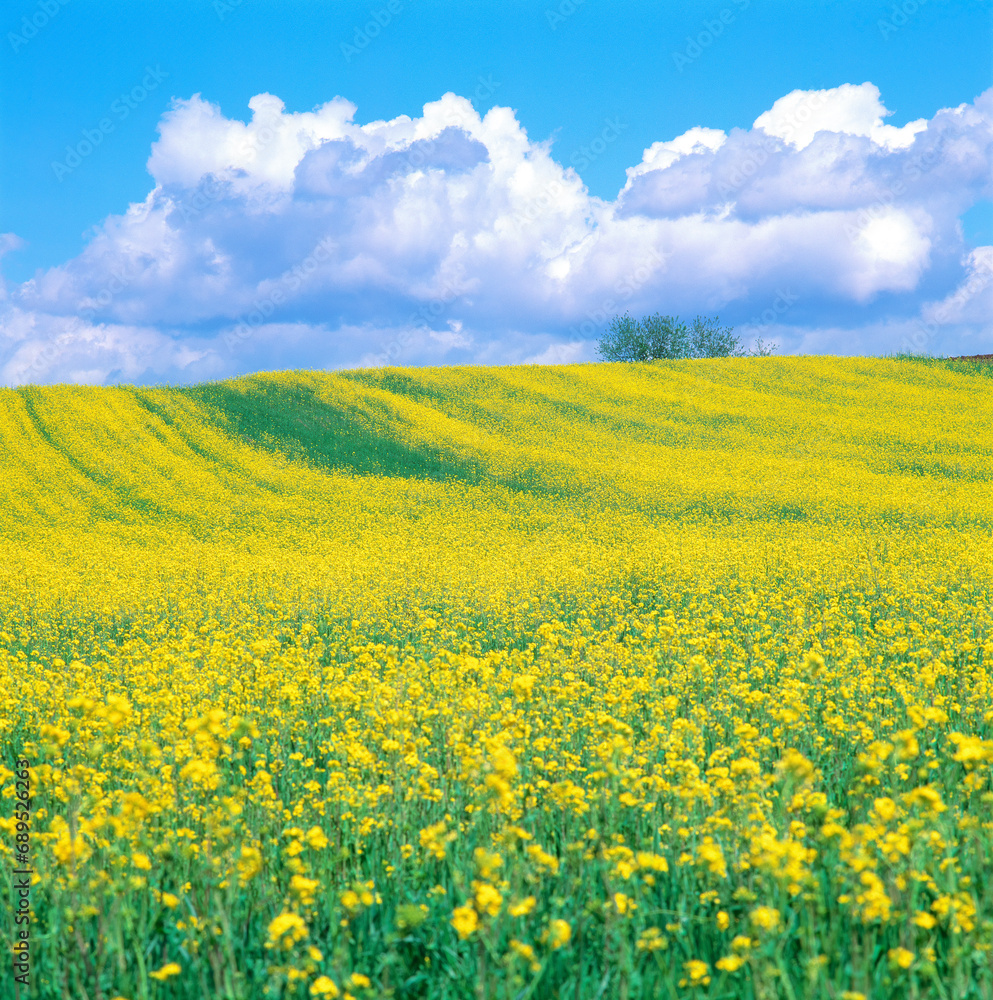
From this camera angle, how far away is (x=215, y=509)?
82.7 feet

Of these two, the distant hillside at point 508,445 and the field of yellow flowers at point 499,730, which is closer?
the field of yellow flowers at point 499,730

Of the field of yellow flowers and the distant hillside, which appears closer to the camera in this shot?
the field of yellow flowers

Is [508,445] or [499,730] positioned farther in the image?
[508,445]

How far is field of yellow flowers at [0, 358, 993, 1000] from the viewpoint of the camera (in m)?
3.41

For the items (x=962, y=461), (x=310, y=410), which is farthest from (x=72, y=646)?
(x=962, y=461)

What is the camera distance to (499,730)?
5.75 metres

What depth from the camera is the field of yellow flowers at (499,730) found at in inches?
134

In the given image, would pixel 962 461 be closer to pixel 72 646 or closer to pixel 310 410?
pixel 310 410

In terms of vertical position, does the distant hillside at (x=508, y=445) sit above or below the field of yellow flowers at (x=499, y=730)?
above

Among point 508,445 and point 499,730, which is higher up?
point 508,445

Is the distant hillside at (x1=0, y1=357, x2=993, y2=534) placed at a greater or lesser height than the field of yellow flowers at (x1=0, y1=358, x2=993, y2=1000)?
Answer: greater

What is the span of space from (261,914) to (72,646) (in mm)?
8599

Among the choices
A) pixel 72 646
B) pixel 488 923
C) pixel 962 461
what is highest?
pixel 962 461

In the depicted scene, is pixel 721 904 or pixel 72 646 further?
pixel 72 646
